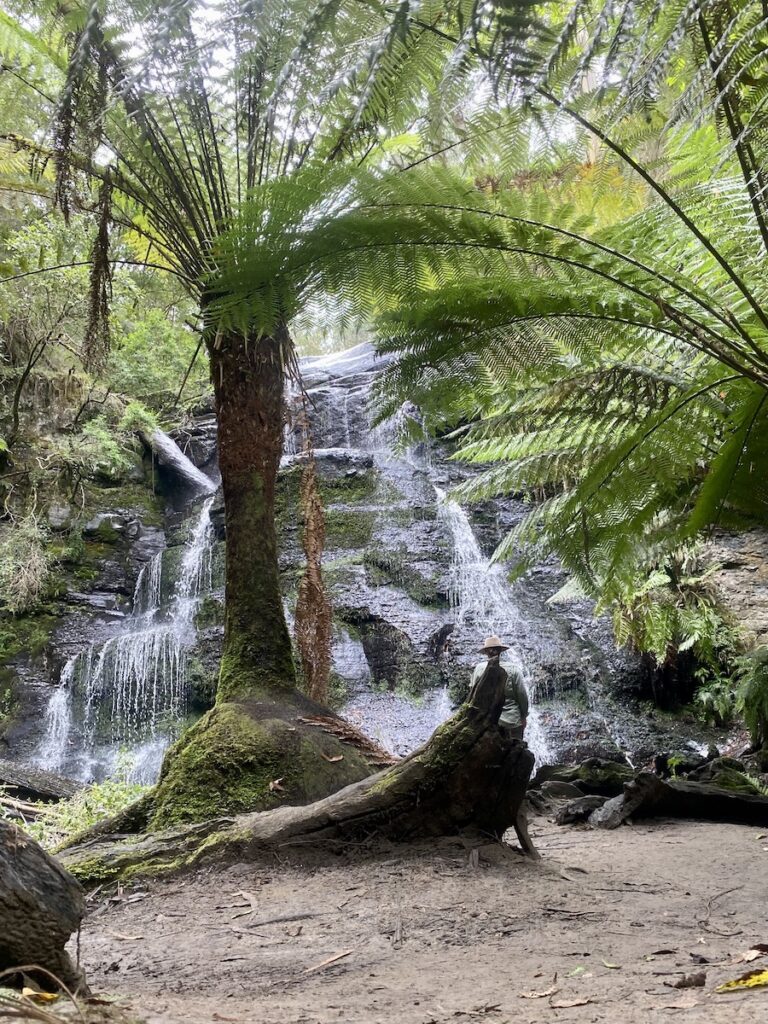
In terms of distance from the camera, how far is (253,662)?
329 centimetres

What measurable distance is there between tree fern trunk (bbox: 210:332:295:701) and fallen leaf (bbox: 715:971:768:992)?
2318mm

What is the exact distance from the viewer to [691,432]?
2.56 metres

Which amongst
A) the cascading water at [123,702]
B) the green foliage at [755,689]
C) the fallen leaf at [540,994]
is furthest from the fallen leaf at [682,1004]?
the cascading water at [123,702]

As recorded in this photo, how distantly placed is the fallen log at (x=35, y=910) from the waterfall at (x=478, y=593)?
6.32m

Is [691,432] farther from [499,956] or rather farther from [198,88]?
[198,88]

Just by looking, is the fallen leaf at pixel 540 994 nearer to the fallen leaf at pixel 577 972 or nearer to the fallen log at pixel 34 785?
the fallen leaf at pixel 577 972

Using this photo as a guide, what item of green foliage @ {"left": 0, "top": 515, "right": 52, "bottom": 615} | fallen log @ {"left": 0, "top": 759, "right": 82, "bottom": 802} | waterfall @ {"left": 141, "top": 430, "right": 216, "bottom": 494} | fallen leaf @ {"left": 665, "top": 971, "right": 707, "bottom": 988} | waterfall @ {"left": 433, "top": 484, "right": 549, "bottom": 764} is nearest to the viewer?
fallen leaf @ {"left": 665, "top": 971, "right": 707, "bottom": 988}

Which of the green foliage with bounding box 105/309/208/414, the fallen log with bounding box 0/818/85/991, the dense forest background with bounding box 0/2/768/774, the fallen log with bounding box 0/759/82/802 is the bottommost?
the fallen log with bounding box 0/759/82/802

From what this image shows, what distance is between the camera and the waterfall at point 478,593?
26.2 feet

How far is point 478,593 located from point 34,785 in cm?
484

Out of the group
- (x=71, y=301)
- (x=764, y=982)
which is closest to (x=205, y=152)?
(x=764, y=982)

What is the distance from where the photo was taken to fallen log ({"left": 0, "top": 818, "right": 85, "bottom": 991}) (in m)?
1.17

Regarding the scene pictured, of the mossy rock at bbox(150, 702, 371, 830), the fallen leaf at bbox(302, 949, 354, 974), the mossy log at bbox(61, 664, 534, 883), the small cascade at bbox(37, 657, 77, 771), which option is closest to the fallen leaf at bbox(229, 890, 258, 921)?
the mossy log at bbox(61, 664, 534, 883)

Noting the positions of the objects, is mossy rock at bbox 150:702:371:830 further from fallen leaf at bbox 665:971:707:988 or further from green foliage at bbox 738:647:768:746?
green foliage at bbox 738:647:768:746
